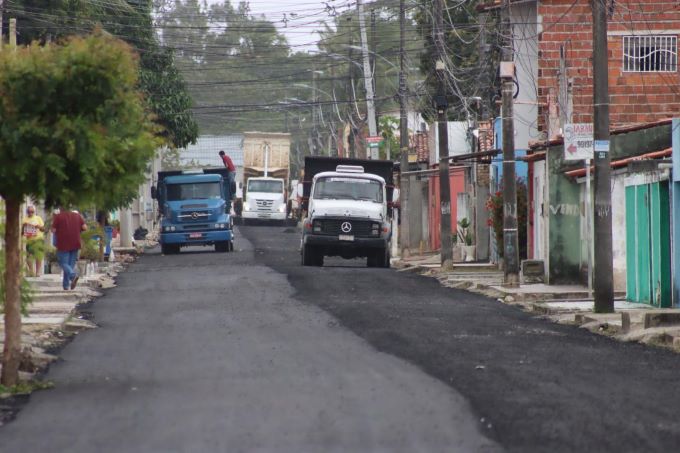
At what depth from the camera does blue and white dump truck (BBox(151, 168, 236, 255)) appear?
164 ft

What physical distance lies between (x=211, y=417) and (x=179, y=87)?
49.9 m

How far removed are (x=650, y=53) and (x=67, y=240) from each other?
18.0 m

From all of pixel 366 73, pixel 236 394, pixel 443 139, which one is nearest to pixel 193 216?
pixel 366 73

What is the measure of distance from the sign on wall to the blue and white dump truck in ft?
87.0

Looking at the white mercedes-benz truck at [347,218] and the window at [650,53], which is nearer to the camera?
the window at [650,53]

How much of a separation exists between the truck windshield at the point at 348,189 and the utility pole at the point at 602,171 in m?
17.1

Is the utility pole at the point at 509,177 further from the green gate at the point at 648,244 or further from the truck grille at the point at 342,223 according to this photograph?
the truck grille at the point at 342,223

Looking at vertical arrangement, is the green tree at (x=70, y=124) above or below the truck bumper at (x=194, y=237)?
above

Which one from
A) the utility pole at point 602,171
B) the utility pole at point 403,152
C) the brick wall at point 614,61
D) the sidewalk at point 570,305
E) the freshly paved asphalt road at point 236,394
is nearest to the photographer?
the freshly paved asphalt road at point 236,394

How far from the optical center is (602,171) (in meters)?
23.2

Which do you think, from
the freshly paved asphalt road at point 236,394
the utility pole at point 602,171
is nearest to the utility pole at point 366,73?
→ the utility pole at point 602,171

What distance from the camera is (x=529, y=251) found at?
37.1 m

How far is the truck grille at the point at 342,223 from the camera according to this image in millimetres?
39062

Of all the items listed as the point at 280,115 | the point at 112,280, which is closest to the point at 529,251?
the point at 112,280
